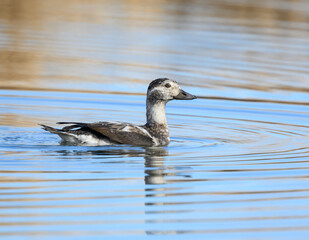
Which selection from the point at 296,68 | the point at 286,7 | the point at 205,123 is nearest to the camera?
the point at 205,123

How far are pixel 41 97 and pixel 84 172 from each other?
19.1 ft

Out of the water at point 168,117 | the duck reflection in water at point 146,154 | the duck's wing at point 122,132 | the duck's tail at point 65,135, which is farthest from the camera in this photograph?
the duck's wing at point 122,132

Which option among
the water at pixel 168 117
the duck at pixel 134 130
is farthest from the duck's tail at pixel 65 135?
the water at pixel 168 117

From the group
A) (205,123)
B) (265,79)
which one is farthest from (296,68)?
(205,123)

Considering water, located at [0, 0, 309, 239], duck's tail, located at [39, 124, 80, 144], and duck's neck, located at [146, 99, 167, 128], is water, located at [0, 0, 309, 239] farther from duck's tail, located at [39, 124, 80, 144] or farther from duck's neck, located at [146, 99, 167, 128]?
duck's neck, located at [146, 99, 167, 128]

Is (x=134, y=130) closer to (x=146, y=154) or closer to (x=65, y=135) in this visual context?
(x=146, y=154)

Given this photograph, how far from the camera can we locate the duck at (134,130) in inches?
494

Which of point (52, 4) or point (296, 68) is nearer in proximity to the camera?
point (296, 68)

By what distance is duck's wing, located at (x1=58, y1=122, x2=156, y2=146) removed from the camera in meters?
12.5

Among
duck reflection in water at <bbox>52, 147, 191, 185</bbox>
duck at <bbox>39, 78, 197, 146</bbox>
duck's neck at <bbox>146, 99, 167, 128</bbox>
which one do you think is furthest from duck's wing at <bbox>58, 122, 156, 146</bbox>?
duck's neck at <bbox>146, 99, 167, 128</bbox>

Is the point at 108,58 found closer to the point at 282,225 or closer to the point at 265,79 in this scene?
the point at 265,79

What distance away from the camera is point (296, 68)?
67.9 feet

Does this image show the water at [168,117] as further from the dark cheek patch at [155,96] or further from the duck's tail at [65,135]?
the dark cheek patch at [155,96]

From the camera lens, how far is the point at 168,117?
15.5 meters
